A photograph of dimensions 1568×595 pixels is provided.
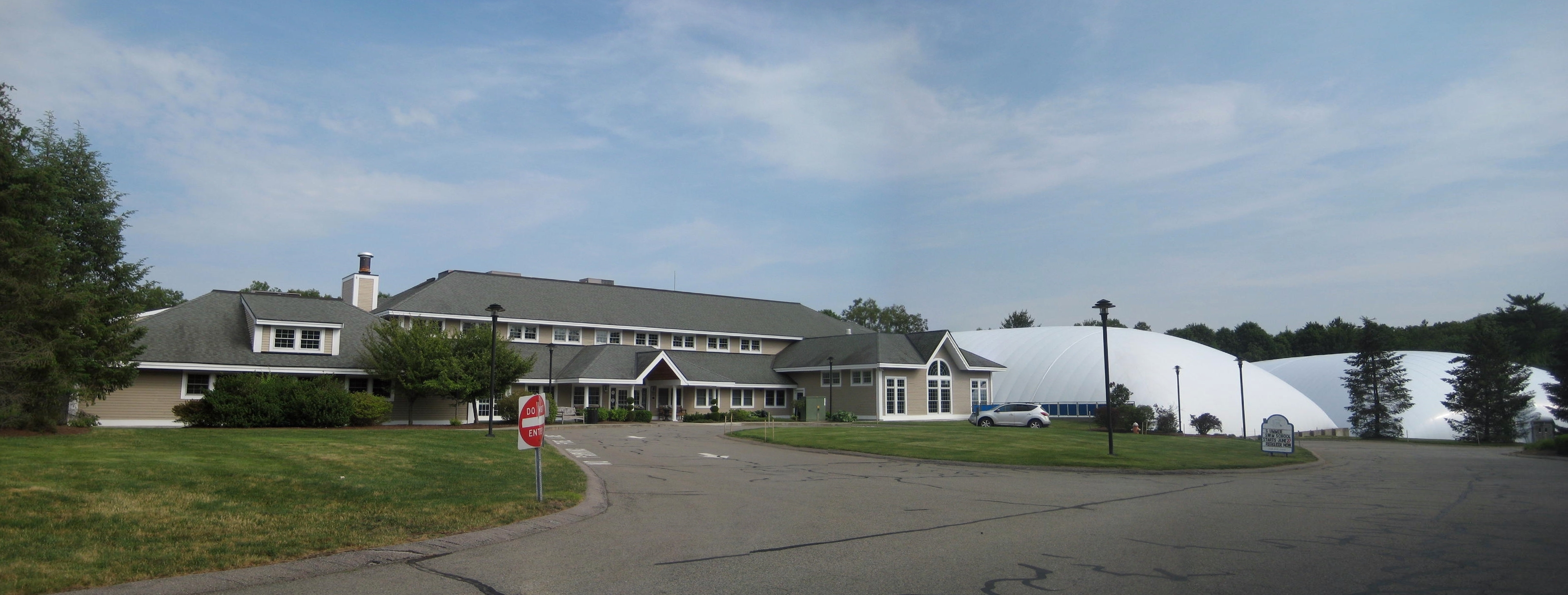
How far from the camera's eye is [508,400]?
39.3 metres

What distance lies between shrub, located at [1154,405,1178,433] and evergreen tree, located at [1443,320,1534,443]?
24210mm

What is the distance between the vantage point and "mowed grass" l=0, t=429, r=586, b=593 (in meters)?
8.58

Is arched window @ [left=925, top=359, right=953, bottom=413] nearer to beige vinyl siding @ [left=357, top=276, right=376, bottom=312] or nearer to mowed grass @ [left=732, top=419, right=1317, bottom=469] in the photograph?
mowed grass @ [left=732, top=419, right=1317, bottom=469]

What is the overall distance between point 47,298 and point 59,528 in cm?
1435

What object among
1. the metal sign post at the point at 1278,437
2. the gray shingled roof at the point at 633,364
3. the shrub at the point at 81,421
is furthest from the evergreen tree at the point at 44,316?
the metal sign post at the point at 1278,437

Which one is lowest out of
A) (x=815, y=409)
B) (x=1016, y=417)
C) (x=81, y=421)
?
(x=1016, y=417)

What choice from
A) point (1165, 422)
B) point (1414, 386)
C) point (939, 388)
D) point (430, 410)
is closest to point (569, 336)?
point (430, 410)

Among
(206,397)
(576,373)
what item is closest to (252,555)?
(206,397)

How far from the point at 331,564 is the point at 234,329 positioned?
33.9m

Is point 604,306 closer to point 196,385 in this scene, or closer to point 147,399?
point 196,385

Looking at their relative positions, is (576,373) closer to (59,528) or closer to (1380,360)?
(59,528)

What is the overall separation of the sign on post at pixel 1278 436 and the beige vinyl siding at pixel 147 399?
37.8 meters

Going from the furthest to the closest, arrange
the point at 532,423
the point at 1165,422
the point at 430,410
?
the point at 1165,422, the point at 430,410, the point at 532,423

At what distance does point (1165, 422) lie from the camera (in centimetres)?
4962
